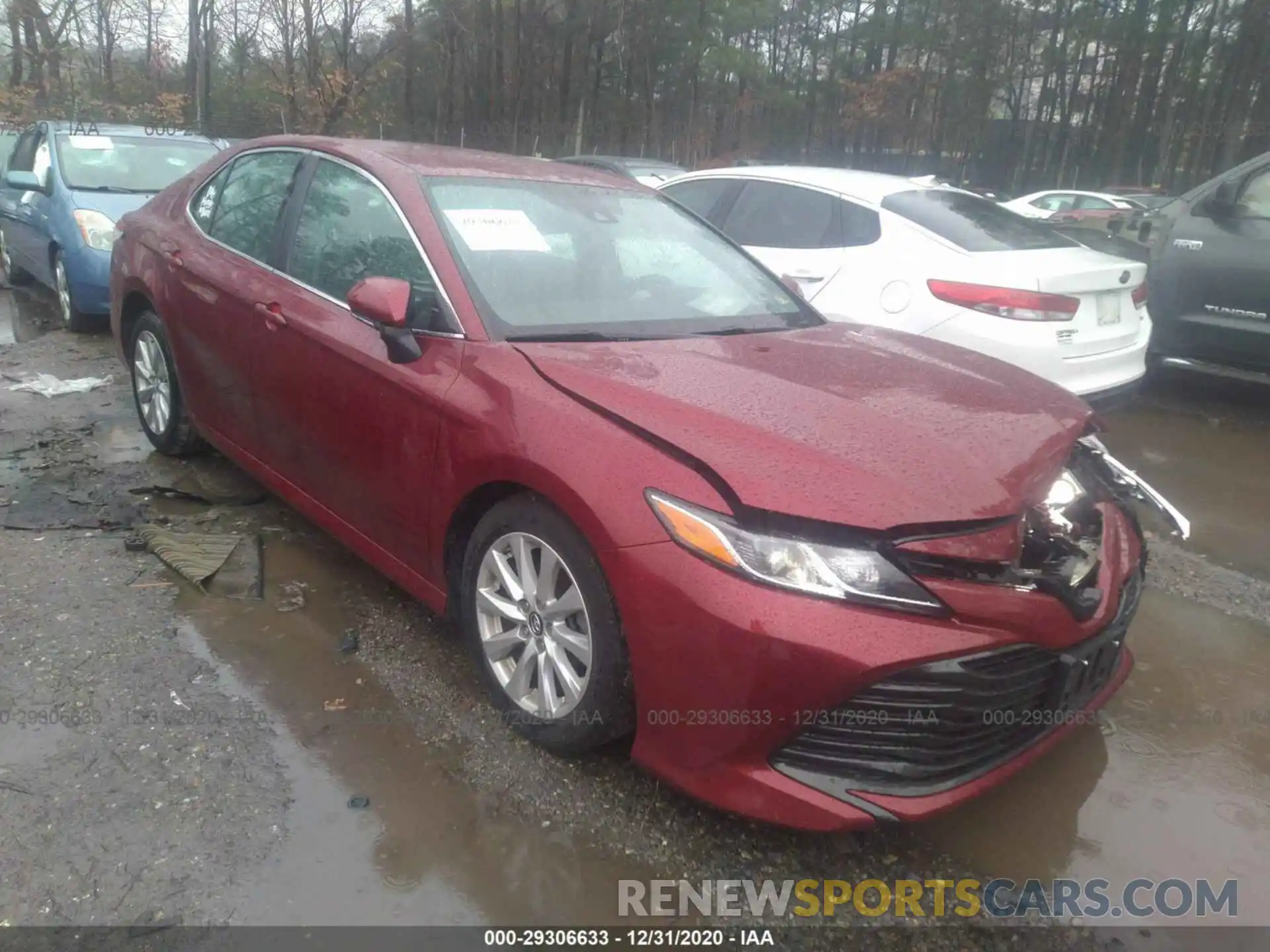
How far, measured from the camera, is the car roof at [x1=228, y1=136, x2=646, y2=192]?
3316mm

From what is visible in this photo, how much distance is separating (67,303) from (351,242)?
535 centimetres

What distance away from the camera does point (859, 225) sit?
534 centimetres

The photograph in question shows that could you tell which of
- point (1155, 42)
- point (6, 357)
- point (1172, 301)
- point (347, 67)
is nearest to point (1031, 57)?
point (1155, 42)

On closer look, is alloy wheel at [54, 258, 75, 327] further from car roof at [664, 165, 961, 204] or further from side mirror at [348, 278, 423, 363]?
side mirror at [348, 278, 423, 363]

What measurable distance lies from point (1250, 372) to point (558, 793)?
238 inches

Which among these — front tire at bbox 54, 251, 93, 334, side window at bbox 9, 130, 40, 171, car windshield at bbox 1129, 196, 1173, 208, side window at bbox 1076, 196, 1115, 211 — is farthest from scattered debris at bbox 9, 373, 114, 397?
side window at bbox 1076, 196, 1115, 211

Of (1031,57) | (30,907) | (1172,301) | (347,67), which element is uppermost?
(1031,57)

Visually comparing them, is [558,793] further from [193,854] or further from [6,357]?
[6,357]

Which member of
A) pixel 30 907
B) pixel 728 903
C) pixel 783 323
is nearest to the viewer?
pixel 30 907

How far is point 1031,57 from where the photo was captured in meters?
30.1

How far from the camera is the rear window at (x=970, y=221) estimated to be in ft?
16.7

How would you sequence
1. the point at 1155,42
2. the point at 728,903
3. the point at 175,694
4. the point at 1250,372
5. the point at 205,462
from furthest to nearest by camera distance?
the point at 1155,42
the point at 1250,372
the point at 205,462
the point at 175,694
the point at 728,903

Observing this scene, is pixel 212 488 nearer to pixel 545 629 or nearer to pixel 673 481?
pixel 545 629

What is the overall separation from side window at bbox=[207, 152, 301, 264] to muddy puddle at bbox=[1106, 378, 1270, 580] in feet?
13.9
